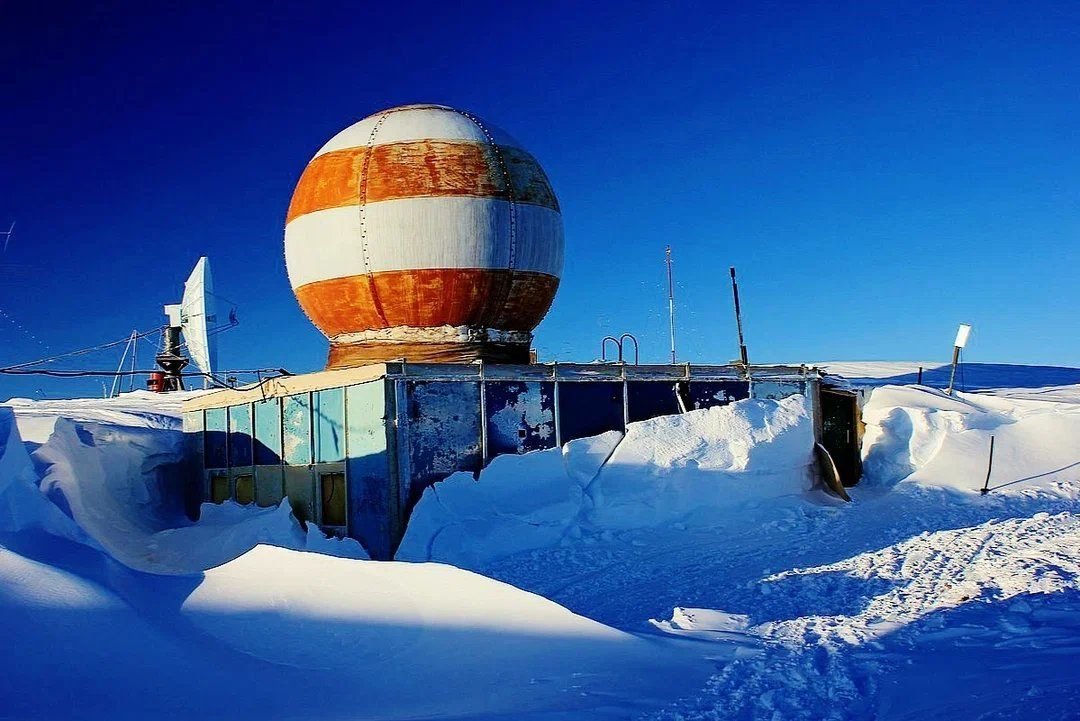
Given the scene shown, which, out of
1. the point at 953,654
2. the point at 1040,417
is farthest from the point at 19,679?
the point at 1040,417

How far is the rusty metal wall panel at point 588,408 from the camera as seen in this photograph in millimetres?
13539

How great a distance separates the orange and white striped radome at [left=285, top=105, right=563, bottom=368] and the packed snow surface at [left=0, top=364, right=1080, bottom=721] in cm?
252

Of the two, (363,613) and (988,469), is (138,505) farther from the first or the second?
(988,469)

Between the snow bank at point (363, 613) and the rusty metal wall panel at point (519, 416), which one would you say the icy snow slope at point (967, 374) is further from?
the snow bank at point (363, 613)

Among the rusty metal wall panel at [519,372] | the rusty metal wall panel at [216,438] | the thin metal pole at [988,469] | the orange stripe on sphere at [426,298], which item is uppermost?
the orange stripe on sphere at [426,298]

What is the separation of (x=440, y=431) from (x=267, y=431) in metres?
3.26

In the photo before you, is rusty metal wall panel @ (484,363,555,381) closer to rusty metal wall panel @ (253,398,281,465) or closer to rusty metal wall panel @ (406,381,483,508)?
rusty metal wall panel @ (406,381,483,508)

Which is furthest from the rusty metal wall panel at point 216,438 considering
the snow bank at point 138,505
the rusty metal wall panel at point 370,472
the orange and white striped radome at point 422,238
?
the rusty metal wall panel at point 370,472

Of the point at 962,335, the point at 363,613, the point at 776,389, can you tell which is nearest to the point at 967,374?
the point at 962,335

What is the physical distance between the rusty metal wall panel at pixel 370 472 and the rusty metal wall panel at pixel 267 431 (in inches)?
69.0

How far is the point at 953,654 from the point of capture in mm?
5785

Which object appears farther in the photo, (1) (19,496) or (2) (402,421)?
(2) (402,421)

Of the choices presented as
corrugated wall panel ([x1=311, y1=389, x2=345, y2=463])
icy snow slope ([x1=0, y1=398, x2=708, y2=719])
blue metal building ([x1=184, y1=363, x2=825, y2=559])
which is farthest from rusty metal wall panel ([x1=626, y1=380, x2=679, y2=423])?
icy snow slope ([x1=0, y1=398, x2=708, y2=719])

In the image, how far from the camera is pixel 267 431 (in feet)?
47.3
